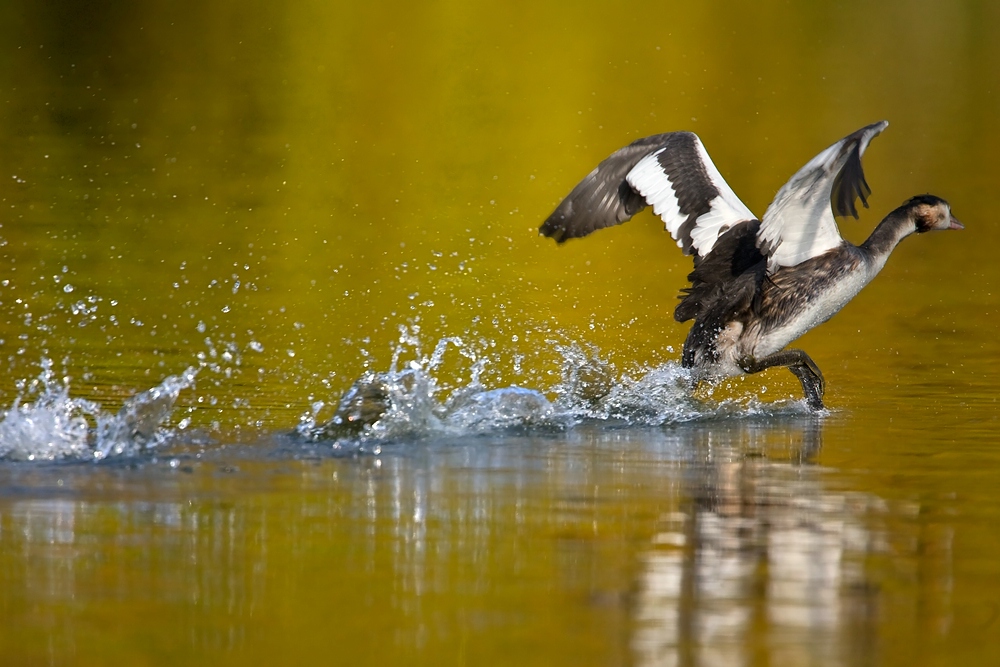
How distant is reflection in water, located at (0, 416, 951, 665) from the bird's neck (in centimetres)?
253

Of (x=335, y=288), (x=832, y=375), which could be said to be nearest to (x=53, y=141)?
(x=335, y=288)

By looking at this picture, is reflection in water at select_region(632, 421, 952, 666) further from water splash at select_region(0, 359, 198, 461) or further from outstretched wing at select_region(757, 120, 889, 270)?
water splash at select_region(0, 359, 198, 461)

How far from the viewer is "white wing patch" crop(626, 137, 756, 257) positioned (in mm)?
10398

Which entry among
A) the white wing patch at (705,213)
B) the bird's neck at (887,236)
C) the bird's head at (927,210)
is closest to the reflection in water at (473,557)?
the bird's neck at (887,236)

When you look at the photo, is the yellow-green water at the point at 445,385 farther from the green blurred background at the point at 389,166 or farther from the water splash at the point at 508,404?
the water splash at the point at 508,404

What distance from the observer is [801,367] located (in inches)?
396

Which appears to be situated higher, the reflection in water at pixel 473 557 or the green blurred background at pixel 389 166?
the green blurred background at pixel 389 166

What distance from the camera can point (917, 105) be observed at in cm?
3142

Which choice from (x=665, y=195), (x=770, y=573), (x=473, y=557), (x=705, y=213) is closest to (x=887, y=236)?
(x=705, y=213)

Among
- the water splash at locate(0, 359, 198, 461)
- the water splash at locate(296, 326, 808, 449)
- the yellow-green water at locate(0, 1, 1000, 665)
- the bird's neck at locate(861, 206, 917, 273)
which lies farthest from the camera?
the bird's neck at locate(861, 206, 917, 273)

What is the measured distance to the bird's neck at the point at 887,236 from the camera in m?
10.2

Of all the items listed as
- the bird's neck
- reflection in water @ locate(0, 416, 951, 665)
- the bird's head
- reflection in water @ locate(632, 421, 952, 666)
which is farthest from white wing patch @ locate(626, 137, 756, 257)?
reflection in water @ locate(632, 421, 952, 666)

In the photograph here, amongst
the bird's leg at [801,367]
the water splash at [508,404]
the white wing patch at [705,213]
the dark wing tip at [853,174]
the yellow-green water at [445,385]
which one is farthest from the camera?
the white wing patch at [705,213]

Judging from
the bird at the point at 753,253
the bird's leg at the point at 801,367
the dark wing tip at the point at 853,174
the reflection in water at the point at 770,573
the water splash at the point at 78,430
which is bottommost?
the reflection in water at the point at 770,573
